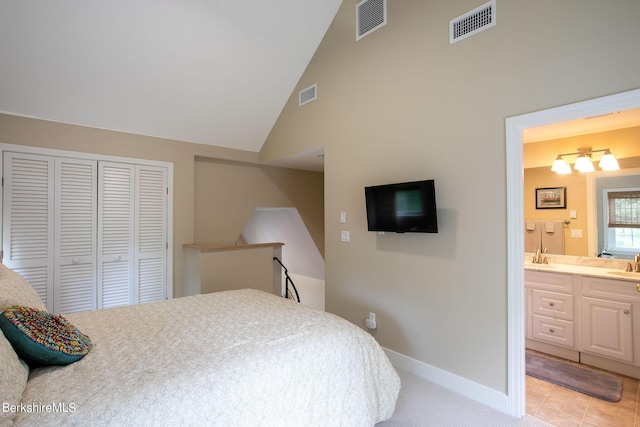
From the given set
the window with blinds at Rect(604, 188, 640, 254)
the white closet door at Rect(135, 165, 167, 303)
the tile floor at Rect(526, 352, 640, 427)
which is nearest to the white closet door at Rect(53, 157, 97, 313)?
the white closet door at Rect(135, 165, 167, 303)

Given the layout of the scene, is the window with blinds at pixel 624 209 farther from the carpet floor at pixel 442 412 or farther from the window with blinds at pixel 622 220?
the carpet floor at pixel 442 412

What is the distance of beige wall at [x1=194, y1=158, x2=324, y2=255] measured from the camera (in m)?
4.48

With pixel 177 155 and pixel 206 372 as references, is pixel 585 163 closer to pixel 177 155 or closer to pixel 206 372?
pixel 206 372

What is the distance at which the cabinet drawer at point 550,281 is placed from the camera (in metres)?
3.10

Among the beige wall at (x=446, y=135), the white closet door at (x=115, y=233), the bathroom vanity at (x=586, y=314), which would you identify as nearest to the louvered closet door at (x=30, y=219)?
the white closet door at (x=115, y=233)

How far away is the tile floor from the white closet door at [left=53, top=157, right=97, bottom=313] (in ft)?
14.2

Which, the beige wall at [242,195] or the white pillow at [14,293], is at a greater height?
the beige wall at [242,195]

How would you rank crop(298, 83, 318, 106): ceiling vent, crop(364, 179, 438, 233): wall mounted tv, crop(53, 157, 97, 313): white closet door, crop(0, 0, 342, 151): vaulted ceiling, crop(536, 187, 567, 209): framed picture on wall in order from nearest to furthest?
crop(364, 179, 438, 233): wall mounted tv
crop(0, 0, 342, 151): vaulted ceiling
crop(53, 157, 97, 313): white closet door
crop(536, 187, 567, 209): framed picture on wall
crop(298, 83, 318, 106): ceiling vent

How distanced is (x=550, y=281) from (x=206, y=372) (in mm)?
3395

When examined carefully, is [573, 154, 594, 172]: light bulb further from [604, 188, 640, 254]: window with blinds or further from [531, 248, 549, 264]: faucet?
[531, 248, 549, 264]: faucet

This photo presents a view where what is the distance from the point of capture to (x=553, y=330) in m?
3.21

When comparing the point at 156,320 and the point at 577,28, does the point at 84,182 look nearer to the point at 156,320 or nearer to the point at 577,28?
the point at 156,320

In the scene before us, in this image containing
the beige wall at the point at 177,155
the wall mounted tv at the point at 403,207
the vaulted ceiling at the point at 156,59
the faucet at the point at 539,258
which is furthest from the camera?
the faucet at the point at 539,258

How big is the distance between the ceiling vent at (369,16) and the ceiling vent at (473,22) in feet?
2.52
